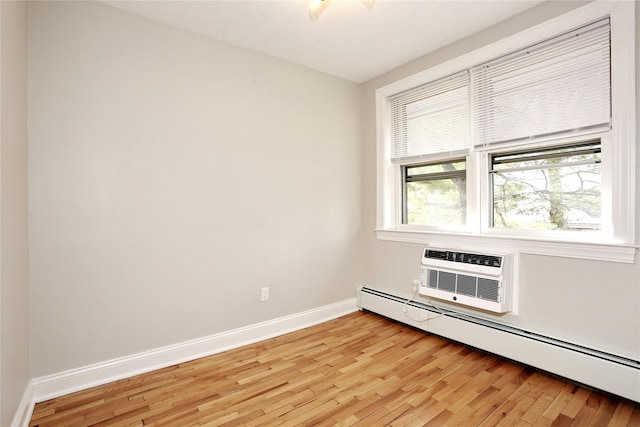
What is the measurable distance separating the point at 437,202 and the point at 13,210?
3.09 m

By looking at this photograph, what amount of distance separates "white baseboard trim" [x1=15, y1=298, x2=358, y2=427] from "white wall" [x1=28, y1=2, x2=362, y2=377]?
57mm

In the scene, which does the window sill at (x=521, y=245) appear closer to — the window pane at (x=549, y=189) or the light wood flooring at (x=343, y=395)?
the window pane at (x=549, y=189)

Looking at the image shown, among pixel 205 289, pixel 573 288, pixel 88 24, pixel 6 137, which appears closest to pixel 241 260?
pixel 205 289

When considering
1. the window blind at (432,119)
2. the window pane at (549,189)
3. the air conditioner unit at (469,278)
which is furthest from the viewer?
the window blind at (432,119)

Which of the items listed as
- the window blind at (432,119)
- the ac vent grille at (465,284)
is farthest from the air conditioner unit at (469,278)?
the window blind at (432,119)

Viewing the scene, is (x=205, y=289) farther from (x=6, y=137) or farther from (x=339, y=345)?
(x=6, y=137)

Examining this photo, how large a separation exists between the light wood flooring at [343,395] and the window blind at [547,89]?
1.72m

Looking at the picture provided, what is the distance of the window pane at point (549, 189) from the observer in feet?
7.08

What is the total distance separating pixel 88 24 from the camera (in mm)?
2104

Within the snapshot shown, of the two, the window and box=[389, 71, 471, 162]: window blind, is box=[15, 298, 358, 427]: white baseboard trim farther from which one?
box=[389, 71, 471, 162]: window blind

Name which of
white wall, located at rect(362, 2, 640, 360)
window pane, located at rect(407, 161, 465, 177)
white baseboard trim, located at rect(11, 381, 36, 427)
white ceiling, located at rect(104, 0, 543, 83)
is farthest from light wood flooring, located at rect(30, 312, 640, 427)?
white ceiling, located at rect(104, 0, 543, 83)

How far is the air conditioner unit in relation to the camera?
7.80 ft

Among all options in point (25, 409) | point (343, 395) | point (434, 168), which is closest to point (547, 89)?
point (434, 168)

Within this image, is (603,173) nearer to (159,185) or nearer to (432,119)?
(432,119)
